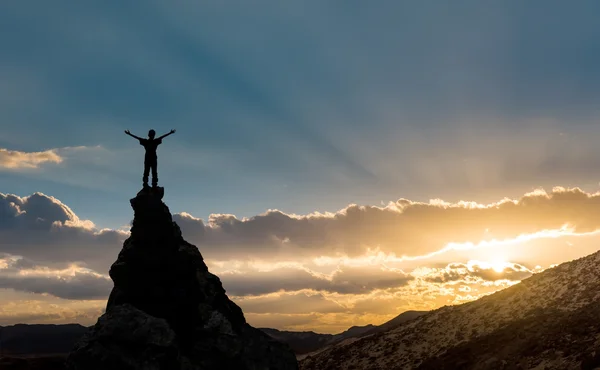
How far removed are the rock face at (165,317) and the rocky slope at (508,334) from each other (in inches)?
860

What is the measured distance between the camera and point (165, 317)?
82.8ft

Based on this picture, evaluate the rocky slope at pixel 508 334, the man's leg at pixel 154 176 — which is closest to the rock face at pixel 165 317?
the man's leg at pixel 154 176

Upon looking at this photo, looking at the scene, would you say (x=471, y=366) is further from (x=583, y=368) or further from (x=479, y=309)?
(x=479, y=309)

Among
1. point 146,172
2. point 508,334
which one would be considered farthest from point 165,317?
point 508,334

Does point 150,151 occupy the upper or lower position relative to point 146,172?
upper

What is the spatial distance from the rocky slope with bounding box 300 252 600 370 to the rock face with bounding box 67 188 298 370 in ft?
71.7

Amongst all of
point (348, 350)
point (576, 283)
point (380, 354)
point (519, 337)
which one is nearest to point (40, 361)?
point (348, 350)

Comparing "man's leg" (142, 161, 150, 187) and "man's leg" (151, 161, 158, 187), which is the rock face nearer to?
"man's leg" (151, 161, 158, 187)

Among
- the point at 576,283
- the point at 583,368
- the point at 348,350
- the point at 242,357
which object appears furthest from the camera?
the point at 348,350

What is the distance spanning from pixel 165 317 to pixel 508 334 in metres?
34.5

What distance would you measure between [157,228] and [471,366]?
30660 millimetres

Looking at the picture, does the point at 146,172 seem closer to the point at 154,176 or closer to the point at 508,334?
the point at 154,176

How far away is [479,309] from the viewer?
56781mm

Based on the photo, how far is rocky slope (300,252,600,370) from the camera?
122 feet
